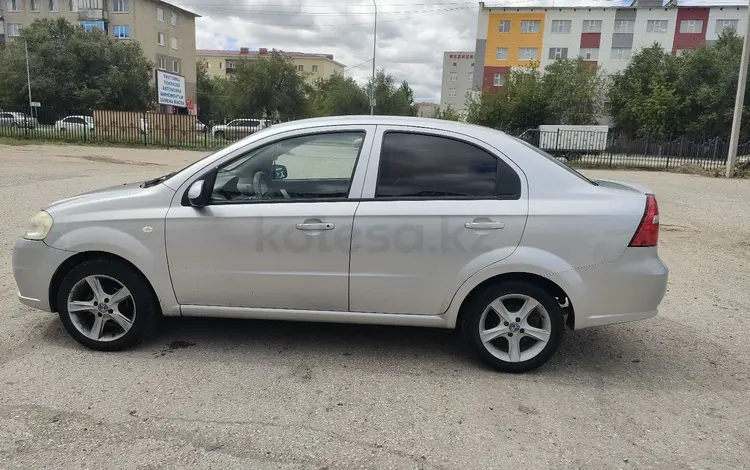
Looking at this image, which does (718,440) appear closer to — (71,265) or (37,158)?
(71,265)

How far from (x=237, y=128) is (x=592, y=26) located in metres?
48.2

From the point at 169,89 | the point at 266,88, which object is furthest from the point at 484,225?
the point at 266,88

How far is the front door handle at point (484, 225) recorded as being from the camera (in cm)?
365

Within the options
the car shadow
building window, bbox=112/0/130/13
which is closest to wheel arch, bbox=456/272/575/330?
the car shadow

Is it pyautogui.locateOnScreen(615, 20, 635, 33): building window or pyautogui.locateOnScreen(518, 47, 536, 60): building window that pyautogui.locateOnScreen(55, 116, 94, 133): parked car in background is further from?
pyautogui.locateOnScreen(615, 20, 635, 33): building window

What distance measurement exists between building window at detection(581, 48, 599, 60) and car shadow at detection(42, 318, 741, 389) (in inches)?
2530

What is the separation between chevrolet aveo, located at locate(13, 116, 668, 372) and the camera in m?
3.66

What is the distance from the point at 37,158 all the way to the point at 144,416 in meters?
20.3

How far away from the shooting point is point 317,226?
3738 mm

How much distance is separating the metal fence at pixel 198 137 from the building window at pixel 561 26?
35895 mm

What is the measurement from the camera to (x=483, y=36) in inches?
2549

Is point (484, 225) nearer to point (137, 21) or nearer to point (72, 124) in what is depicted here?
point (72, 124)

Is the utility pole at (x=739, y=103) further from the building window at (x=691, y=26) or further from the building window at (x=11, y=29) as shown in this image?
the building window at (x=11, y=29)

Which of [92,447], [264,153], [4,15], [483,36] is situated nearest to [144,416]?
[92,447]
